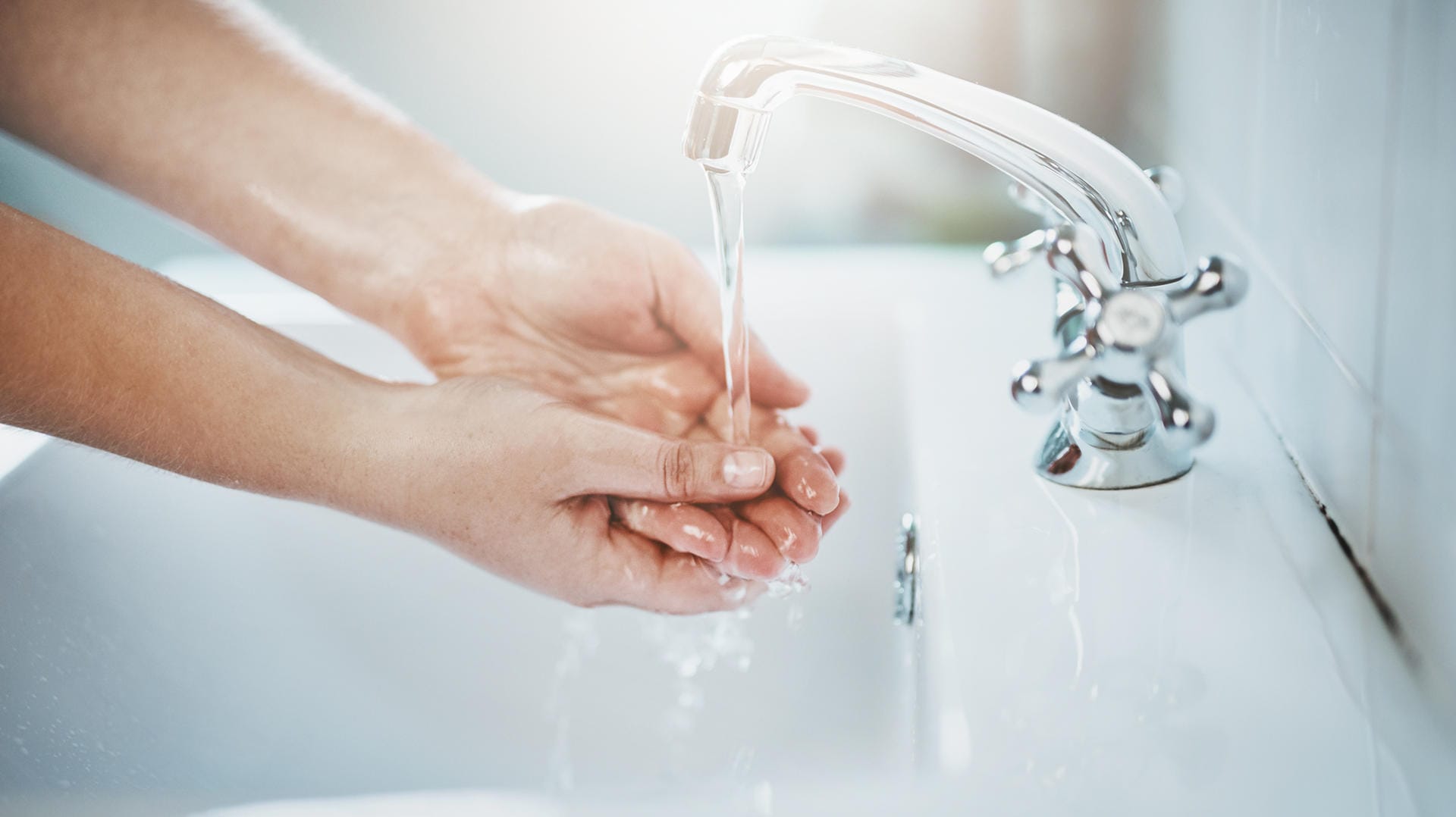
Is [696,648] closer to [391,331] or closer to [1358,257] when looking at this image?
[391,331]

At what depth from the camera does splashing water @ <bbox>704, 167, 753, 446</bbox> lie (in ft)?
1.74

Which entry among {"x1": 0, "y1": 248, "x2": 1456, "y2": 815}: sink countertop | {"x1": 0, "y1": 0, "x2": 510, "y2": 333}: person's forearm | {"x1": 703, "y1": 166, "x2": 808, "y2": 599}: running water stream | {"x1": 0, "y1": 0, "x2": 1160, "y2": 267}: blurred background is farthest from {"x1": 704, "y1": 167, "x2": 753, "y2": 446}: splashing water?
{"x1": 0, "y1": 0, "x2": 1160, "y2": 267}: blurred background

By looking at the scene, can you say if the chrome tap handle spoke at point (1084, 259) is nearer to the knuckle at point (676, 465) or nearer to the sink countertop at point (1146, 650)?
the sink countertop at point (1146, 650)

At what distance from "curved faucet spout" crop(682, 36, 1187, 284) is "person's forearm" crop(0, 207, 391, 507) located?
27 cm

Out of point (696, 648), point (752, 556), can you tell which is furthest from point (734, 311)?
point (696, 648)

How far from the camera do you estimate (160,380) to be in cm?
61

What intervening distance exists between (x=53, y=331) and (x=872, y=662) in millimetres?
468

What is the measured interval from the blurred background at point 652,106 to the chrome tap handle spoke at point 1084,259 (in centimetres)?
51

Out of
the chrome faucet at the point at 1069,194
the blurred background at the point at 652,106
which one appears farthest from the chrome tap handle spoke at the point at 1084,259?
the blurred background at the point at 652,106

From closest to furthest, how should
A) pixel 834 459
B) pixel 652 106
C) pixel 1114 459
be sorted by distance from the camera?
pixel 1114 459 < pixel 834 459 < pixel 652 106

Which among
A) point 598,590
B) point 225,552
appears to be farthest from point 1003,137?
point 225,552

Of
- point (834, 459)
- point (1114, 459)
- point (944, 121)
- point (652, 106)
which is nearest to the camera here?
point (944, 121)

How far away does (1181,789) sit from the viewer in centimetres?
40

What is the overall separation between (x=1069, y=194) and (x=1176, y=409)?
3.9 inches
